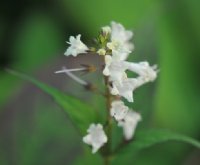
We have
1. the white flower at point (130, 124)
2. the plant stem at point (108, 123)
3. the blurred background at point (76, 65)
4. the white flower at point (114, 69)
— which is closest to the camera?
the white flower at point (114, 69)

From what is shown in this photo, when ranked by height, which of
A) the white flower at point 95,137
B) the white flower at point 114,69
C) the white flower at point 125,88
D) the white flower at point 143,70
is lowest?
the white flower at point 95,137

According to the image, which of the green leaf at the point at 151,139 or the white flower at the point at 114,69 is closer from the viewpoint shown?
the white flower at the point at 114,69

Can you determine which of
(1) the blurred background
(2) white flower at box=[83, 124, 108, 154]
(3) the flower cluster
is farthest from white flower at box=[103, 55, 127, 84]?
(1) the blurred background

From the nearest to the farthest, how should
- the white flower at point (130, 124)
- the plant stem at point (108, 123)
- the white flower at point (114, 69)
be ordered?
1. the white flower at point (114, 69)
2. the plant stem at point (108, 123)
3. the white flower at point (130, 124)

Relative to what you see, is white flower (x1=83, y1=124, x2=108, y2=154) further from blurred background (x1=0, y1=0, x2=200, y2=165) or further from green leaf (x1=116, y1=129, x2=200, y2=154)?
blurred background (x1=0, y1=0, x2=200, y2=165)

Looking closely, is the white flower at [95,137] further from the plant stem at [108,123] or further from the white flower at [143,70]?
the white flower at [143,70]

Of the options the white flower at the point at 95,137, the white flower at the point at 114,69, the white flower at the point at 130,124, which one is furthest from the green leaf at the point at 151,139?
the white flower at the point at 114,69

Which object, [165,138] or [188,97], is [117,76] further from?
[188,97]
